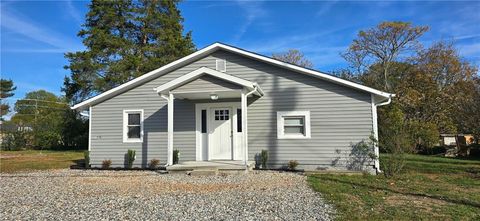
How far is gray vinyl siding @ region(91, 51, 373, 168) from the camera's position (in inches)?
460

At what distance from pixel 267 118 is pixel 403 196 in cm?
600

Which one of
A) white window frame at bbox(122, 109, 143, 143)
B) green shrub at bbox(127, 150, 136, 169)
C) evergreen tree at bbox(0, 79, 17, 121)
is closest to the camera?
green shrub at bbox(127, 150, 136, 169)

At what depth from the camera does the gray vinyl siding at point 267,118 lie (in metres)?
11.7

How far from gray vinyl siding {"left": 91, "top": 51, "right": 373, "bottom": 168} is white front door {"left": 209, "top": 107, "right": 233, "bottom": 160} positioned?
72 cm

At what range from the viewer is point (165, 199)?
6.86 meters

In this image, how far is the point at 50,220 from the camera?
17.2 feet

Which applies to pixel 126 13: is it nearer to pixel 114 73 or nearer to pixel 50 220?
pixel 114 73

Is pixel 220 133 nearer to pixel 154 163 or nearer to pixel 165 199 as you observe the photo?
pixel 154 163

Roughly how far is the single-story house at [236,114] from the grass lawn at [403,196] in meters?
1.76

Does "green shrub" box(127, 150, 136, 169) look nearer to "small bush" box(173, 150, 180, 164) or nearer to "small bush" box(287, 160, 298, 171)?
"small bush" box(173, 150, 180, 164)

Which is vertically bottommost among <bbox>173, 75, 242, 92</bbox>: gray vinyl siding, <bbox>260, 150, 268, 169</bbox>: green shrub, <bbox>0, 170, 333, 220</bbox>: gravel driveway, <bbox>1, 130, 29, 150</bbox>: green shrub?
<bbox>0, 170, 333, 220</bbox>: gravel driveway

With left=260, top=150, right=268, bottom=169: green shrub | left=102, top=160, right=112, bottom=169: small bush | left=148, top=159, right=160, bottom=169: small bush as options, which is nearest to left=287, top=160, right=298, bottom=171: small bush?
left=260, top=150, right=268, bottom=169: green shrub

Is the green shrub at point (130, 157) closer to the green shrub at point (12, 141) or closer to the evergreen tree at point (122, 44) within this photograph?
the evergreen tree at point (122, 44)

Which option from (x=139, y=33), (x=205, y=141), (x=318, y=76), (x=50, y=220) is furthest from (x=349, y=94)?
(x=139, y=33)
